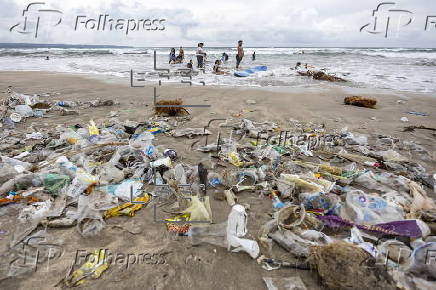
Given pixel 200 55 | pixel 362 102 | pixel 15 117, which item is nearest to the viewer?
pixel 15 117

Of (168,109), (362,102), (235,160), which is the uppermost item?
(362,102)

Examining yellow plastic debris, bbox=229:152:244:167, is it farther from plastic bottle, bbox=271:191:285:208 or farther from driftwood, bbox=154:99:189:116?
driftwood, bbox=154:99:189:116

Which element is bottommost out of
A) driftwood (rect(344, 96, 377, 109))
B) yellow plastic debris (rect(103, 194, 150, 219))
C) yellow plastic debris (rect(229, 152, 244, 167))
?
yellow plastic debris (rect(103, 194, 150, 219))

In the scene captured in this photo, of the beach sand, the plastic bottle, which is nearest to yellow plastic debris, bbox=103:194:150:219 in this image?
the beach sand

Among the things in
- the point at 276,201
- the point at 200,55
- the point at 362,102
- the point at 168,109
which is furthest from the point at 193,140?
the point at 200,55

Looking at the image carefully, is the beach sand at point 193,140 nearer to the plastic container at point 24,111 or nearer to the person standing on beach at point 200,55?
the plastic container at point 24,111

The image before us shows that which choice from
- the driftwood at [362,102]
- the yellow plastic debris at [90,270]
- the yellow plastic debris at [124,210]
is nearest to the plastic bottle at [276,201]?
the yellow plastic debris at [124,210]

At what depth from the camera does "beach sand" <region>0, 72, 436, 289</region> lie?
1731 mm

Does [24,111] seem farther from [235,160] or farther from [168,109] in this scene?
[235,160]

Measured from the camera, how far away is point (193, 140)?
14.0 ft

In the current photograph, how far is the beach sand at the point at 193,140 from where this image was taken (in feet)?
5.68

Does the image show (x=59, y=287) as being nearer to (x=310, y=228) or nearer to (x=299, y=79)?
(x=310, y=228)

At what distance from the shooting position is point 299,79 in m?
12.0

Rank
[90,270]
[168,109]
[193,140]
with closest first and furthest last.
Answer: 1. [90,270]
2. [193,140]
3. [168,109]
